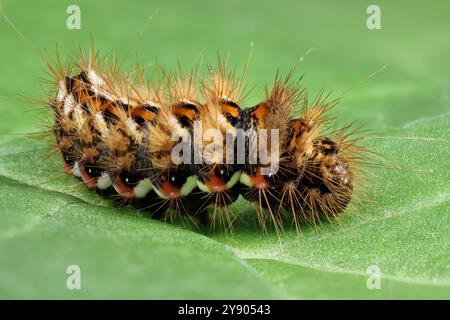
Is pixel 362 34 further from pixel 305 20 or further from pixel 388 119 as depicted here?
pixel 388 119

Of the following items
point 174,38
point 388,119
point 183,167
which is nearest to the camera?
point 183,167

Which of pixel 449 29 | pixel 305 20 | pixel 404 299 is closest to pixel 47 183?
pixel 404 299

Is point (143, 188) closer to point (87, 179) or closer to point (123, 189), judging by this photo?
point (123, 189)

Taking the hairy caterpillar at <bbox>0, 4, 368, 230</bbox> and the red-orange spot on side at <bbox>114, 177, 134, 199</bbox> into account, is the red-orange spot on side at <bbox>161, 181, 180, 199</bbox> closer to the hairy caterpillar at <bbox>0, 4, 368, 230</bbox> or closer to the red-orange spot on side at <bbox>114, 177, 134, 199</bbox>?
the hairy caterpillar at <bbox>0, 4, 368, 230</bbox>

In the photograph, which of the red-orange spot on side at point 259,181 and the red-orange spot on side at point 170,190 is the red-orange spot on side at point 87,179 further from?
the red-orange spot on side at point 259,181

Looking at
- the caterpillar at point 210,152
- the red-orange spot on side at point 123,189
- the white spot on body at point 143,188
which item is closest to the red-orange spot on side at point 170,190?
the caterpillar at point 210,152

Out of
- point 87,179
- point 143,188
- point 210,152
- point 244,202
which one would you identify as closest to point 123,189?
point 143,188
